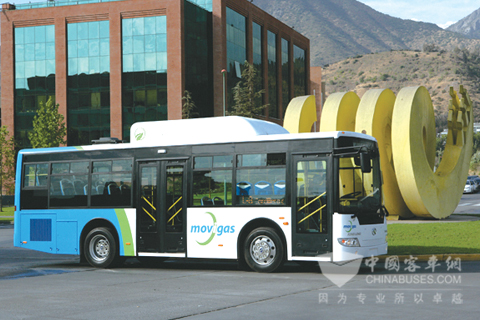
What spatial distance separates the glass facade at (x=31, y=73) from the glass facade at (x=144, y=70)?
A: 735 cm

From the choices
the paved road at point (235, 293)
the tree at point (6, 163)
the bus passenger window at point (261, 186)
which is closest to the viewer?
the paved road at point (235, 293)

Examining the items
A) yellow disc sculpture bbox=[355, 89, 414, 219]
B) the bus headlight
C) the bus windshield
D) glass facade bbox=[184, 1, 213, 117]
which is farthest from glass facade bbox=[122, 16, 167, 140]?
the bus headlight

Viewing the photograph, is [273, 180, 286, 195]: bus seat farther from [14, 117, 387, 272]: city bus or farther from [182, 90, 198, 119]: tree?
[182, 90, 198, 119]: tree

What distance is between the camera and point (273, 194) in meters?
13.1

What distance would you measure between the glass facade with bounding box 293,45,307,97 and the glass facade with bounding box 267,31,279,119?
6640 millimetres

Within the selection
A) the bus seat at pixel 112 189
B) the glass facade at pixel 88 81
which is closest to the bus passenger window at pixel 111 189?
the bus seat at pixel 112 189

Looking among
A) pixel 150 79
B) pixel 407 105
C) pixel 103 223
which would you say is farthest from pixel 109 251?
pixel 150 79

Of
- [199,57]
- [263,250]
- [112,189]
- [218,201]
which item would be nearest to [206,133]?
[218,201]

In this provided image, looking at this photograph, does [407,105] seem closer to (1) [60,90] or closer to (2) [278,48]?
(1) [60,90]

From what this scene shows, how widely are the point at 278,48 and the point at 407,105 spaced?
1800 inches

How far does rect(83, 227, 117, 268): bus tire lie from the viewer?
1492cm

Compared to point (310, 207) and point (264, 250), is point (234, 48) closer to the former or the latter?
point (264, 250)

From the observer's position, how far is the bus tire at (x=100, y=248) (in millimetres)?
14922

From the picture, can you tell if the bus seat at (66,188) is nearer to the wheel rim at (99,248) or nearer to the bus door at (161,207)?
the wheel rim at (99,248)
